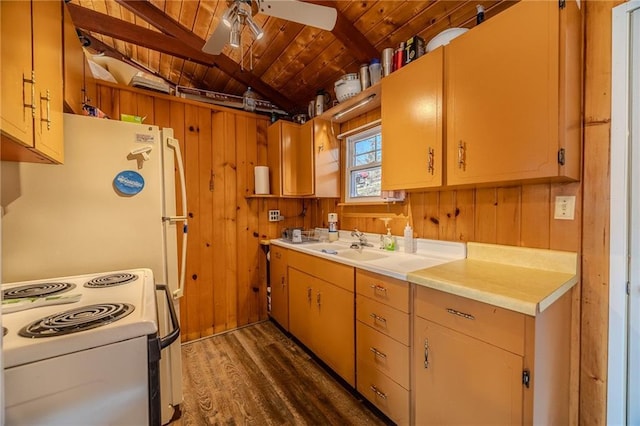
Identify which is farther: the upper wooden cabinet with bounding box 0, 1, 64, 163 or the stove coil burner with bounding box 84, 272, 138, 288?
the stove coil burner with bounding box 84, 272, 138, 288

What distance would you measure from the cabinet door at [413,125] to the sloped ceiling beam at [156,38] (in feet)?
5.23

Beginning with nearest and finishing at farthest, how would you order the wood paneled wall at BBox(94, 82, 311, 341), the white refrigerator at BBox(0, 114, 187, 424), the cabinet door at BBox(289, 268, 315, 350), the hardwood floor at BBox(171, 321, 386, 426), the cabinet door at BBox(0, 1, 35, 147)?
1. the cabinet door at BBox(0, 1, 35, 147)
2. the white refrigerator at BBox(0, 114, 187, 424)
3. the hardwood floor at BBox(171, 321, 386, 426)
4. the cabinet door at BBox(289, 268, 315, 350)
5. the wood paneled wall at BBox(94, 82, 311, 341)

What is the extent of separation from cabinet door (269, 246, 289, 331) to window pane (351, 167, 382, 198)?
90 cm

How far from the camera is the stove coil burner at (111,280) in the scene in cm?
118

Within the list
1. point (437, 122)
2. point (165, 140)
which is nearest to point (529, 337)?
point (437, 122)

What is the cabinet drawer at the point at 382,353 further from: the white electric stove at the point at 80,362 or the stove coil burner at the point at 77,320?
the stove coil burner at the point at 77,320

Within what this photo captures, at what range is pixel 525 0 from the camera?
1.19 metres

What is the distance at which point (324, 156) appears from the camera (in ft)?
8.71

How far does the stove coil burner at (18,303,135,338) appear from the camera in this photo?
716mm

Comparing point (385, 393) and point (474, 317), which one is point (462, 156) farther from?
point (385, 393)

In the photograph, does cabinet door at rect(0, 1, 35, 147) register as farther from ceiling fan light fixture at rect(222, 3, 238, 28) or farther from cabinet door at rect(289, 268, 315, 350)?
cabinet door at rect(289, 268, 315, 350)

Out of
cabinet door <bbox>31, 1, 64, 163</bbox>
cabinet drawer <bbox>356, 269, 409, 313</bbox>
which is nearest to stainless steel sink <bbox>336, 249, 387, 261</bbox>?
cabinet drawer <bbox>356, 269, 409, 313</bbox>

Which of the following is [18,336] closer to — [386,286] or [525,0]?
[386,286]

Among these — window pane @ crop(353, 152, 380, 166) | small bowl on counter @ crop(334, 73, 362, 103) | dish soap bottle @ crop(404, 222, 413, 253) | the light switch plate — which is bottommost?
dish soap bottle @ crop(404, 222, 413, 253)
